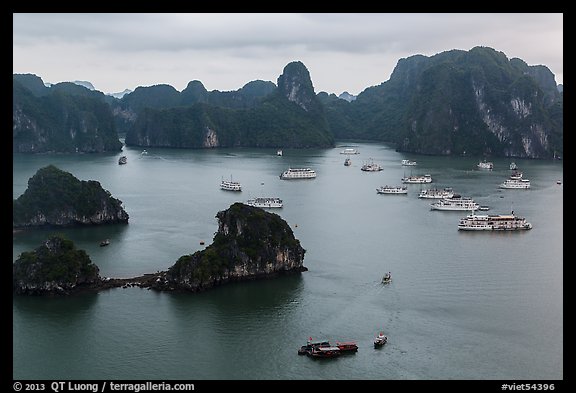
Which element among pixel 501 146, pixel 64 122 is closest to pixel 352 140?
pixel 501 146

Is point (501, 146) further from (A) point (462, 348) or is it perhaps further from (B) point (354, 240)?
(A) point (462, 348)

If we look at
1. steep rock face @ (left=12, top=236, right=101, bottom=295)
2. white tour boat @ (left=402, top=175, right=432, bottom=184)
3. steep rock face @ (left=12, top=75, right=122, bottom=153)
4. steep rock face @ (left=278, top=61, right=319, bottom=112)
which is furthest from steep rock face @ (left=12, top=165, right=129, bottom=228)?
steep rock face @ (left=278, top=61, right=319, bottom=112)

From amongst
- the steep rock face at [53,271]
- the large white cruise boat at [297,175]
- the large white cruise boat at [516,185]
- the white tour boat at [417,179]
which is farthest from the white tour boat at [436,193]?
the steep rock face at [53,271]

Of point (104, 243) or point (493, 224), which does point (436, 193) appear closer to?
point (493, 224)

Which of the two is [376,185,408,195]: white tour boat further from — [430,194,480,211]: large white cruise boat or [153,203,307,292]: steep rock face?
[153,203,307,292]: steep rock face

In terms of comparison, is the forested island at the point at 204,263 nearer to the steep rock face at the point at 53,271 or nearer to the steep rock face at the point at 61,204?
the steep rock face at the point at 53,271
